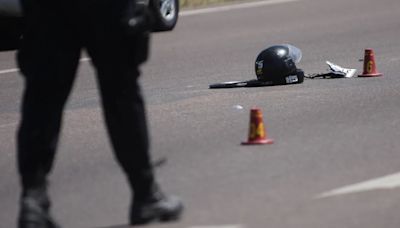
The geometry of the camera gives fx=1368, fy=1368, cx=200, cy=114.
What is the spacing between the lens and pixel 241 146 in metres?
9.73

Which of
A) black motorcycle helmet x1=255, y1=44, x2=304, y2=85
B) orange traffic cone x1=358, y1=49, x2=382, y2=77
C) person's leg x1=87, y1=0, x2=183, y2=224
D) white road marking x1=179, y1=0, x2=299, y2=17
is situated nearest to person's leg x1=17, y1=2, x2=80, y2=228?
person's leg x1=87, y1=0, x2=183, y2=224

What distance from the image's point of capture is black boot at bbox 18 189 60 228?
6.79m

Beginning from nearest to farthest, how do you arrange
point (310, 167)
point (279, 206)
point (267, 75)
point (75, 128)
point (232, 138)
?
1. point (279, 206)
2. point (310, 167)
3. point (232, 138)
4. point (75, 128)
5. point (267, 75)

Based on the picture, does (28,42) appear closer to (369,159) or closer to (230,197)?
(230,197)

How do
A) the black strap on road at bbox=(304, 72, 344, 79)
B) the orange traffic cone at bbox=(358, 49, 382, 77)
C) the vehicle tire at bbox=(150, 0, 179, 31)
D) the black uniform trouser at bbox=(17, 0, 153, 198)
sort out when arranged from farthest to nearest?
the vehicle tire at bbox=(150, 0, 179, 31) < the black strap on road at bbox=(304, 72, 344, 79) < the orange traffic cone at bbox=(358, 49, 382, 77) < the black uniform trouser at bbox=(17, 0, 153, 198)

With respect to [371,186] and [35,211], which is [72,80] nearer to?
[35,211]

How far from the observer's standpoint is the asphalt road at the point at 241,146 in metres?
7.39

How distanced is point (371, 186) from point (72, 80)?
1.97 m

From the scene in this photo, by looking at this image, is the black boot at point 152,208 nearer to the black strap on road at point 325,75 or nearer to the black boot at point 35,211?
the black boot at point 35,211

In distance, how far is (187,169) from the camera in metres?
8.89

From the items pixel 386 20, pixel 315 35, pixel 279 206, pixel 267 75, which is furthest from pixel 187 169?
pixel 386 20

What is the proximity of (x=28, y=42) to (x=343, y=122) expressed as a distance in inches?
171

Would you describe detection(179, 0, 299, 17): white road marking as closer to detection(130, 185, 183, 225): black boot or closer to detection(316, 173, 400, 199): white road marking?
detection(316, 173, 400, 199): white road marking

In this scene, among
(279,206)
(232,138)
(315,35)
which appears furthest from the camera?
(315,35)
